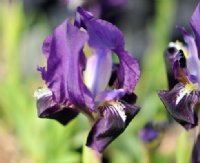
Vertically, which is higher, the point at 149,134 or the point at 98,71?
the point at 98,71

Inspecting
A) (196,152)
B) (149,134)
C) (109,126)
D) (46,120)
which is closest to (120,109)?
(109,126)

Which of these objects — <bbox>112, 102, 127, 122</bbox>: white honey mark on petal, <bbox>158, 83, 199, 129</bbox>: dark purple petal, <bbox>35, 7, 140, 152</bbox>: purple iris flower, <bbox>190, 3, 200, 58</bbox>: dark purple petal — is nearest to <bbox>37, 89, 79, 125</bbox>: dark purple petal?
<bbox>35, 7, 140, 152</bbox>: purple iris flower

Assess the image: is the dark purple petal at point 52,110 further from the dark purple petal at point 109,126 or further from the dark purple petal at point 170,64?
the dark purple petal at point 170,64

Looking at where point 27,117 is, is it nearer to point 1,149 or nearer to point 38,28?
point 1,149

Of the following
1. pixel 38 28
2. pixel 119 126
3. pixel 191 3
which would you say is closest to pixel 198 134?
pixel 119 126

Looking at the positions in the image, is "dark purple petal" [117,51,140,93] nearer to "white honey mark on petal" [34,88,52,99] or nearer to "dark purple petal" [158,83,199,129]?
"dark purple petal" [158,83,199,129]

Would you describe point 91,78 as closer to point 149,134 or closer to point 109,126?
point 109,126
